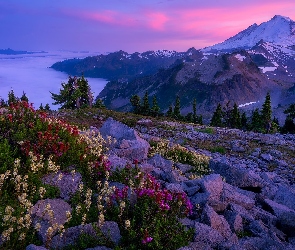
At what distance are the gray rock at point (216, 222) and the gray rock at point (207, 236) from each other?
380 mm

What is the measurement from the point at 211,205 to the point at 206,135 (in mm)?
22201

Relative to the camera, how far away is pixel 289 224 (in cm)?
971

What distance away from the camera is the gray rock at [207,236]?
756 cm

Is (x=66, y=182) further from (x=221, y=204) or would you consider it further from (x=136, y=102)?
(x=136, y=102)

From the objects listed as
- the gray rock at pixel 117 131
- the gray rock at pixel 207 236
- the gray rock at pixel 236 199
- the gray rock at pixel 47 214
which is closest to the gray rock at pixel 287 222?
the gray rock at pixel 236 199

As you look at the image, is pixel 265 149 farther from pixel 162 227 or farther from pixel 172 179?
pixel 162 227

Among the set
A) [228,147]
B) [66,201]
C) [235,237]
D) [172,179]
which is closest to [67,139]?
[66,201]

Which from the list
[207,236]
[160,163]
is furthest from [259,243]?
[160,163]

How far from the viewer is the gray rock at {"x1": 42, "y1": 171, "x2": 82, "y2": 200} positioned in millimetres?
8938

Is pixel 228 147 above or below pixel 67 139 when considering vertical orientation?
below

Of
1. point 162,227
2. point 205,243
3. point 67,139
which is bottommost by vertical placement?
point 205,243

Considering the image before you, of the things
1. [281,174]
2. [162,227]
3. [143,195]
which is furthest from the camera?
[281,174]

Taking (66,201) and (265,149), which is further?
(265,149)

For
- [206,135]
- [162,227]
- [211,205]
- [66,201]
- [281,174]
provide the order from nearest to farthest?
[162,227] < [66,201] < [211,205] < [281,174] < [206,135]
